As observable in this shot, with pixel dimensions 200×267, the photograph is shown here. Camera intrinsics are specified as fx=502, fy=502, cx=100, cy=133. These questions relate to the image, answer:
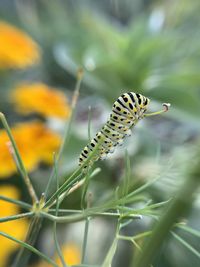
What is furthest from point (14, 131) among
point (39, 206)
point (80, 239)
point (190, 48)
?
point (190, 48)

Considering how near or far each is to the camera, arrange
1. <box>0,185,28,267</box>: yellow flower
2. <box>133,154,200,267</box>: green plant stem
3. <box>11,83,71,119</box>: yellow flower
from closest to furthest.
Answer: <box>133,154,200,267</box>: green plant stem < <box>0,185,28,267</box>: yellow flower < <box>11,83,71,119</box>: yellow flower

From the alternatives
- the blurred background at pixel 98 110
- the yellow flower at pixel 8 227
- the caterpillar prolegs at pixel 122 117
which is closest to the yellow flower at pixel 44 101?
the blurred background at pixel 98 110

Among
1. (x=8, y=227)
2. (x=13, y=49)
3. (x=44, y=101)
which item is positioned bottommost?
(x=8, y=227)

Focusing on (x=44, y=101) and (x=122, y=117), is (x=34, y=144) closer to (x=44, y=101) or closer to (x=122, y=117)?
(x=44, y=101)

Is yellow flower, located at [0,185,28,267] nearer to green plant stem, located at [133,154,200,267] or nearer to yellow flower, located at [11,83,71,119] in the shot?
yellow flower, located at [11,83,71,119]

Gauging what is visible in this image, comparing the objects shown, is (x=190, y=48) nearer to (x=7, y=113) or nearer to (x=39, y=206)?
(x=7, y=113)

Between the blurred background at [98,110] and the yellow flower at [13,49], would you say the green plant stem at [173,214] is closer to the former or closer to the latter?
the blurred background at [98,110]

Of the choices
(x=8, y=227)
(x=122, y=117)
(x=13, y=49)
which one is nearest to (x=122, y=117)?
(x=122, y=117)

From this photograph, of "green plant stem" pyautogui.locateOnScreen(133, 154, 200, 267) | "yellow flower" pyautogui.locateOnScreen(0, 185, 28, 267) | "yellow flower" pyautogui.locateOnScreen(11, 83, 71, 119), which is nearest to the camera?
"green plant stem" pyautogui.locateOnScreen(133, 154, 200, 267)

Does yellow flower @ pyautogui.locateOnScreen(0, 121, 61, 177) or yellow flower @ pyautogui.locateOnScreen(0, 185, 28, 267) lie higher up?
yellow flower @ pyautogui.locateOnScreen(0, 121, 61, 177)

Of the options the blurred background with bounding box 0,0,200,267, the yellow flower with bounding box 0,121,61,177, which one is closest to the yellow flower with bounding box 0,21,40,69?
the blurred background with bounding box 0,0,200,267
